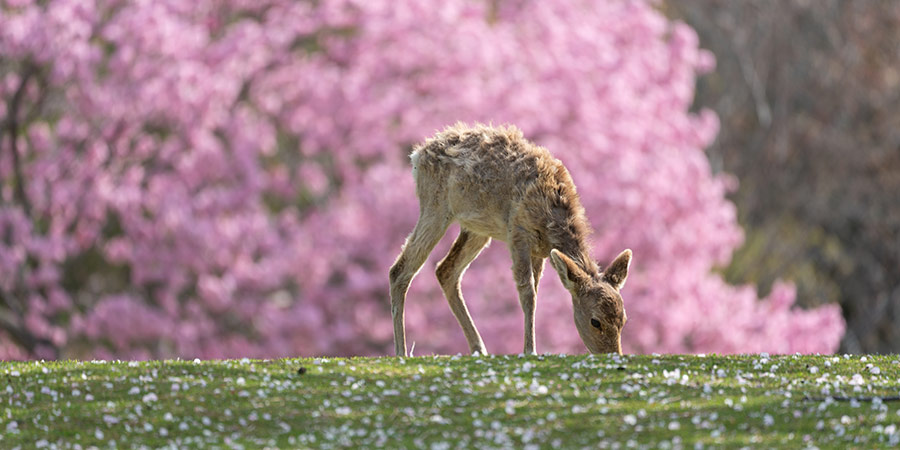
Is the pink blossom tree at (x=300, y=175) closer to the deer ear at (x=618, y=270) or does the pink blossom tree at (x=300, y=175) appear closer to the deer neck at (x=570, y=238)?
the deer neck at (x=570, y=238)

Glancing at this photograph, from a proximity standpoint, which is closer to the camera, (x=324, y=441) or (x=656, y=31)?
(x=324, y=441)

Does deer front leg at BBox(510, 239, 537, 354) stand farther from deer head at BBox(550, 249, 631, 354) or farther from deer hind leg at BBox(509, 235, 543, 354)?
deer head at BBox(550, 249, 631, 354)

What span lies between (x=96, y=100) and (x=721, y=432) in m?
11.3

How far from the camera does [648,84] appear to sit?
20078mm

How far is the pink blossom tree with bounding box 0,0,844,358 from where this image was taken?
54.2 ft

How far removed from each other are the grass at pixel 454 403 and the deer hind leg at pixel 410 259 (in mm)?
762

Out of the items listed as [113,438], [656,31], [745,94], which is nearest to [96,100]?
[656,31]

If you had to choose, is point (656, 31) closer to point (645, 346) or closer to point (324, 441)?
point (645, 346)

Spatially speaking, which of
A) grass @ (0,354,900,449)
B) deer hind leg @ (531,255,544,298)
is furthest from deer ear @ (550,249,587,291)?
deer hind leg @ (531,255,544,298)

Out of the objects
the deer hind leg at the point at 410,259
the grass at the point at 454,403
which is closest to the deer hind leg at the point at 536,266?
the deer hind leg at the point at 410,259

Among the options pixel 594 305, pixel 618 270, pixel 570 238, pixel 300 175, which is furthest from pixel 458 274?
pixel 300 175

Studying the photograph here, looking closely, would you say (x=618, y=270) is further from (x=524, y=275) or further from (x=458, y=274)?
(x=458, y=274)

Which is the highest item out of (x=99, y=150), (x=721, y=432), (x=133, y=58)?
(x=133, y=58)

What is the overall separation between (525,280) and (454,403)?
1764 millimetres
